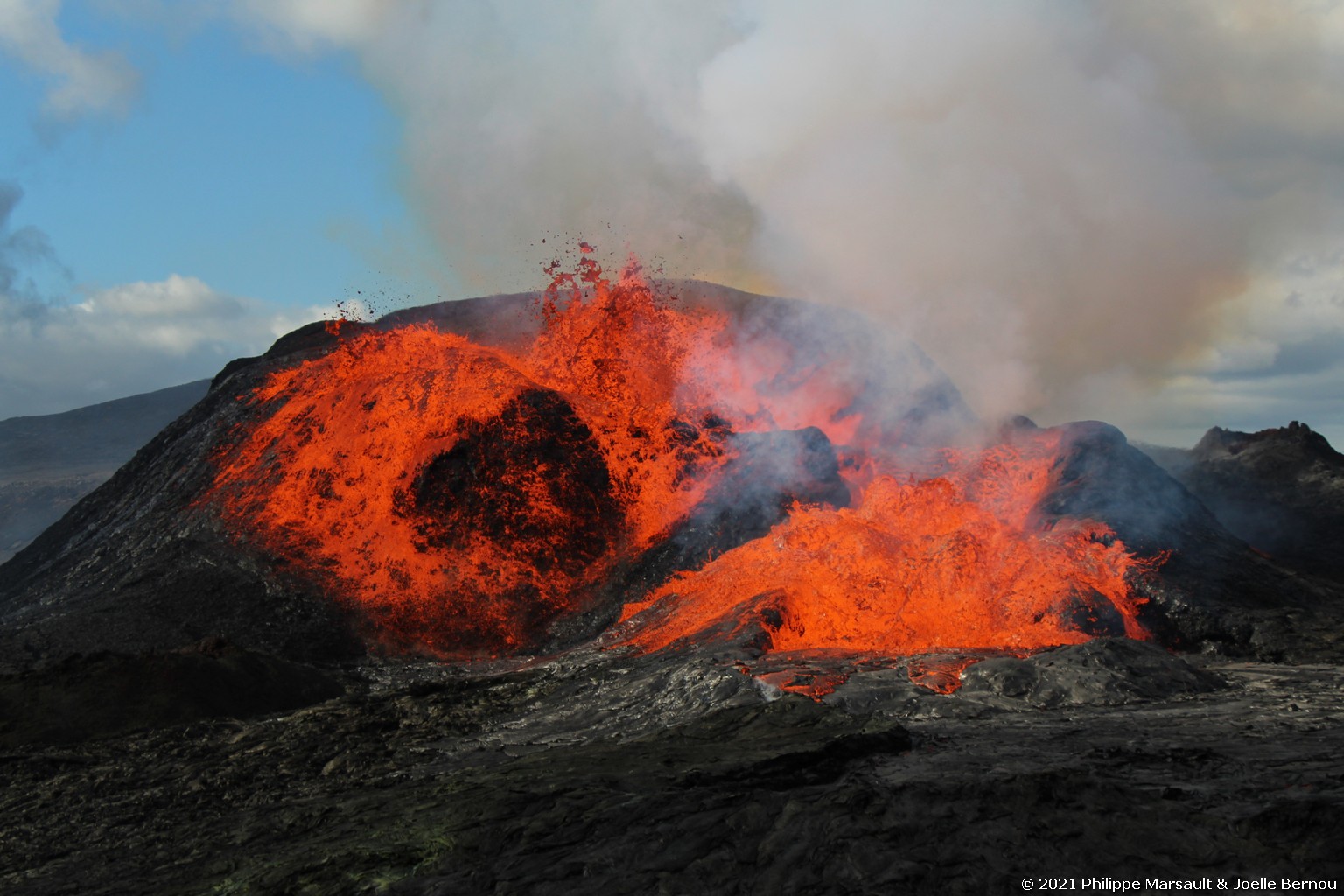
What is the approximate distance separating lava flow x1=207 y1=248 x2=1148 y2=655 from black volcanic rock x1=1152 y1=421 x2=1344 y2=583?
7349mm

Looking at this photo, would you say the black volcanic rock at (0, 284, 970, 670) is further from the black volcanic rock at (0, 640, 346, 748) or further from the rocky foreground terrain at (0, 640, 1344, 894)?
the rocky foreground terrain at (0, 640, 1344, 894)

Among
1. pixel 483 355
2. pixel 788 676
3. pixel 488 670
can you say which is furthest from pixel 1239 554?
pixel 483 355

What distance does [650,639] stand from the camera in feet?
46.0

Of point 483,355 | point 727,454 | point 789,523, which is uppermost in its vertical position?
point 483,355

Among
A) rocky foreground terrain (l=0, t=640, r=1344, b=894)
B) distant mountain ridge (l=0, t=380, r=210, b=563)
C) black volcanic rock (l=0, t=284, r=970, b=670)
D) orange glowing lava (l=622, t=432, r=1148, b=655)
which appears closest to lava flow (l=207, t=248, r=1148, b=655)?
orange glowing lava (l=622, t=432, r=1148, b=655)

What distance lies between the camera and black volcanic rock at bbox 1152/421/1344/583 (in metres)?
22.0

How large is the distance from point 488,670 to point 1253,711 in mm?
10328

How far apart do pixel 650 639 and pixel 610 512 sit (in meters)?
5.43

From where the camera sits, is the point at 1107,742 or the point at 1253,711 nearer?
the point at 1107,742

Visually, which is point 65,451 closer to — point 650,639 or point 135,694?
point 135,694

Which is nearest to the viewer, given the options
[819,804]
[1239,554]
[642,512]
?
[819,804]

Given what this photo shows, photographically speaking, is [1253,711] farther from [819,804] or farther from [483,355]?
[483,355]

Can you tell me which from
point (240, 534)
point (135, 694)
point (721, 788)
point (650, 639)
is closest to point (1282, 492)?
point (650, 639)

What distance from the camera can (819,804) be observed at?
548 cm
